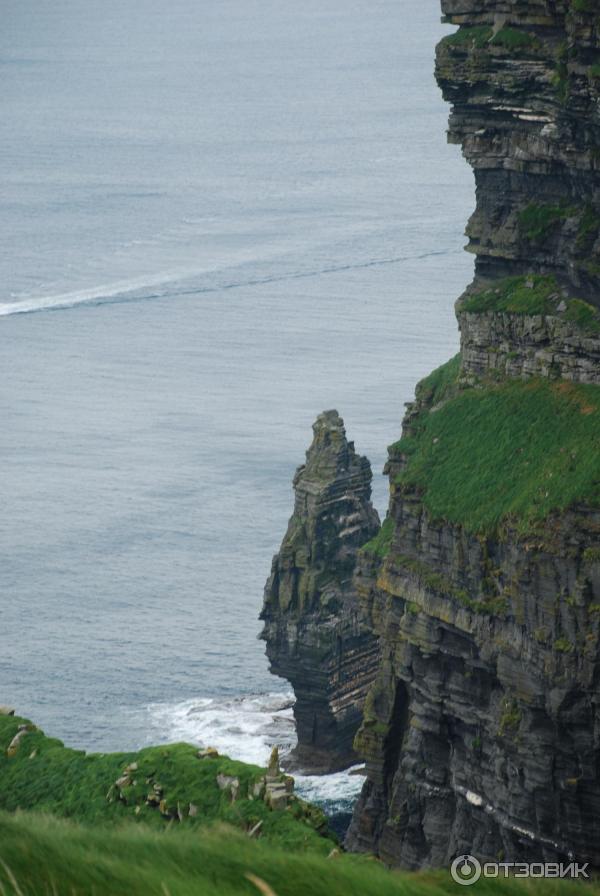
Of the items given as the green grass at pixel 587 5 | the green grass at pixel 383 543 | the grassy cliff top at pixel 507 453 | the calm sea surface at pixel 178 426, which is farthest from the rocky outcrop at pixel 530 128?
the calm sea surface at pixel 178 426

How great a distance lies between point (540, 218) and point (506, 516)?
11289mm

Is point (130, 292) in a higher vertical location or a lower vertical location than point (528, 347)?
lower

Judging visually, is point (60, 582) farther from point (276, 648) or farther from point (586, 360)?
point (586, 360)

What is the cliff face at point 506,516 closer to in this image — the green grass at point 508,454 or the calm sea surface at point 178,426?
the green grass at point 508,454

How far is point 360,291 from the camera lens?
6663 inches

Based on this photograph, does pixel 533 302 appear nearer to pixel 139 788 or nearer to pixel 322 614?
pixel 139 788

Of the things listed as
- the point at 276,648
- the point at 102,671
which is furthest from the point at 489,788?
the point at 102,671

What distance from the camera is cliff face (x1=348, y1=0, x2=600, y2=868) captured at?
199ft

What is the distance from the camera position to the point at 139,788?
51594 mm

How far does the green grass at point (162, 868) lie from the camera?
2945 cm

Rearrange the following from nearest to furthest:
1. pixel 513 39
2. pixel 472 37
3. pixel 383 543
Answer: pixel 513 39 < pixel 472 37 < pixel 383 543

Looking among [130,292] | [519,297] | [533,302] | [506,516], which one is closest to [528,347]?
[533,302]

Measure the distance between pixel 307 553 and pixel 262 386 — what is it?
56811 millimetres

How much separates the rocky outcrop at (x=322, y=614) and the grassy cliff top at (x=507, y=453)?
17900 mm
